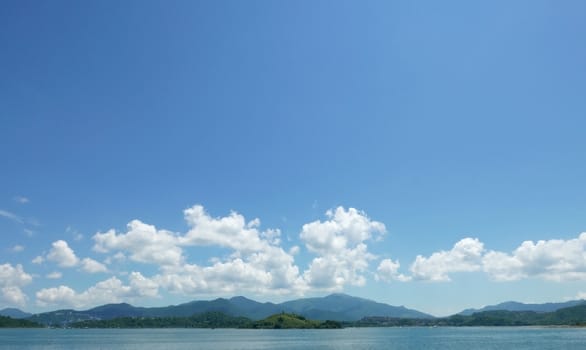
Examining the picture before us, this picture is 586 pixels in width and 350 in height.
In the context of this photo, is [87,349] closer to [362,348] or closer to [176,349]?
[176,349]

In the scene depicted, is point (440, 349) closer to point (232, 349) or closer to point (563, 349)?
point (563, 349)

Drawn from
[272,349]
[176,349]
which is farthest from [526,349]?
[176,349]

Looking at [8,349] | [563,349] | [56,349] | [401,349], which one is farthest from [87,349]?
[563,349]

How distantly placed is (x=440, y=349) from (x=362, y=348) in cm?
2144

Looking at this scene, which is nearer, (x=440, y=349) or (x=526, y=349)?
(x=526, y=349)

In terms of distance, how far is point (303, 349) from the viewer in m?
123

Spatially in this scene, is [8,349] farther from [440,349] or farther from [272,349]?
[440,349]

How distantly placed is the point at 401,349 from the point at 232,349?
47138 millimetres

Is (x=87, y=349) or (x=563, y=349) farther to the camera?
(x=87, y=349)

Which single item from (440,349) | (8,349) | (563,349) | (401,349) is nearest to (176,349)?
(8,349)

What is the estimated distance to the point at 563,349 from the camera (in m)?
113

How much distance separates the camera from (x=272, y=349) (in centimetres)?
12419

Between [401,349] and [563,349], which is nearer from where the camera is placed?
[563,349]

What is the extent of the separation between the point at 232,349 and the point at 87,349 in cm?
4216
